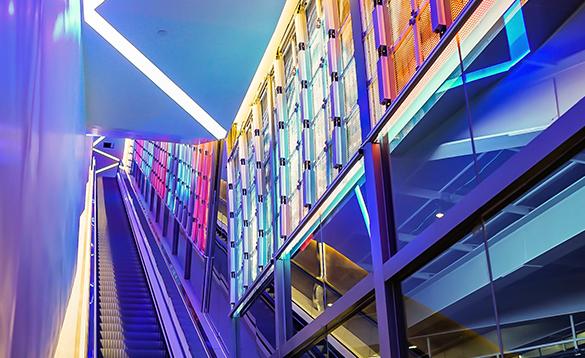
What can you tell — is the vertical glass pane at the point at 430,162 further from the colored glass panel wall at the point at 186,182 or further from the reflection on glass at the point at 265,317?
the colored glass panel wall at the point at 186,182

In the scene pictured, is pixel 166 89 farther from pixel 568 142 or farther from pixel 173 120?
pixel 568 142

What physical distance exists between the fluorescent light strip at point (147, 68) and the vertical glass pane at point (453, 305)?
469cm

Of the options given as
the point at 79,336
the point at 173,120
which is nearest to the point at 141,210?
the point at 173,120

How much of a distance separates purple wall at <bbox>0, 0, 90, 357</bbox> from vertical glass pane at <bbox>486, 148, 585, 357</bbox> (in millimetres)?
2189

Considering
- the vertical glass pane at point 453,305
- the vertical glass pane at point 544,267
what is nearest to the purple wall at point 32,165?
the vertical glass pane at point 544,267

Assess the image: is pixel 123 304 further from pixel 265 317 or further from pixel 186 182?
pixel 186 182

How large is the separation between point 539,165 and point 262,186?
19.6ft

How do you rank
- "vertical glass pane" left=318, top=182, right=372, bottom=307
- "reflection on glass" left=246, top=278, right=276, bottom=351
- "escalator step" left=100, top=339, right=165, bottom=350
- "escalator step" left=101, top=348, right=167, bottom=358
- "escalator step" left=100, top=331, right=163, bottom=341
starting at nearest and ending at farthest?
"vertical glass pane" left=318, top=182, right=372, bottom=307, "reflection on glass" left=246, top=278, right=276, bottom=351, "escalator step" left=101, top=348, right=167, bottom=358, "escalator step" left=100, top=339, right=165, bottom=350, "escalator step" left=100, top=331, right=163, bottom=341

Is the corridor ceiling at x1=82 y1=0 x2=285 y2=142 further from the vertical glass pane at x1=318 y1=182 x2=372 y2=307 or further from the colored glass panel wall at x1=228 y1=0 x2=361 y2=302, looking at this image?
the vertical glass pane at x1=318 y1=182 x2=372 y2=307

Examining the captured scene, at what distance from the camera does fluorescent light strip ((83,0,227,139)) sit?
788 cm

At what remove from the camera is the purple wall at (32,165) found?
2.44 m

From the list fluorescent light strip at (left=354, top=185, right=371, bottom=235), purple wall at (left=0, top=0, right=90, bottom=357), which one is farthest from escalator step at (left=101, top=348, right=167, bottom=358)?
fluorescent light strip at (left=354, top=185, right=371, bottom=235)

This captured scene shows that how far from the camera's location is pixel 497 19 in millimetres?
3924

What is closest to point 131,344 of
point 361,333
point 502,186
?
point 361,333
